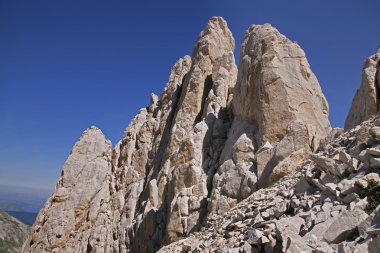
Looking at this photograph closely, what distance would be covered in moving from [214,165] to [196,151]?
357 cm

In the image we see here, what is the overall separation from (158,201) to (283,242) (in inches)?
1315

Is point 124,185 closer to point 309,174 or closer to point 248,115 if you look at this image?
point 248,115

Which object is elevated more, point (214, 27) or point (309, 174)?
point (214, 27)

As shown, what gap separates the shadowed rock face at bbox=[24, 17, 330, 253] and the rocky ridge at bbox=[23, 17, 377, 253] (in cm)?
13

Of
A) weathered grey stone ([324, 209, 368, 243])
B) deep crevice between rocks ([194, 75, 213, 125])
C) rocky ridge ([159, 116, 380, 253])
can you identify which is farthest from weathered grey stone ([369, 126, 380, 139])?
deep crevice between rocks ([194, 75, 213, 125])

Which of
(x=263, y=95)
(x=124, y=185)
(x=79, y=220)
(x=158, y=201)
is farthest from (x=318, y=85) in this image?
(x=79, y=220)

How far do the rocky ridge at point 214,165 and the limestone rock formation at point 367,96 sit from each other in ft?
7.12

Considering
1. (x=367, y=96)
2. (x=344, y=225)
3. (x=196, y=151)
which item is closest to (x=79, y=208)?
(x=196, y=151)

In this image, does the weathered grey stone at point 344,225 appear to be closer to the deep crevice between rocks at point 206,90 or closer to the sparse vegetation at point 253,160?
the sparse vegetation at point 253,160

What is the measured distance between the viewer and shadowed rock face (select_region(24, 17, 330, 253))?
1193 inches

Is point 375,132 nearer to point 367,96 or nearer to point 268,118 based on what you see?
point 367,96

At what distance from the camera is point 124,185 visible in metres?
60.0

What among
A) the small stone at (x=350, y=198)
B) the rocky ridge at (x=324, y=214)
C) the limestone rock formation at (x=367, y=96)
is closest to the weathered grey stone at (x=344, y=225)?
the rocky ridge at (x=324, y=214)

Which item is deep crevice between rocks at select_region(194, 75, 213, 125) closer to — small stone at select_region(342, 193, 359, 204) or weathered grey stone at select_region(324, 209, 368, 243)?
small stone at select_region(342, 193, 359, 204)
